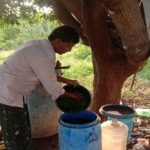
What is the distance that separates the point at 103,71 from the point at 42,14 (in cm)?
180

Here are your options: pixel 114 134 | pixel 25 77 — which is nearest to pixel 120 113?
pixel 114 134

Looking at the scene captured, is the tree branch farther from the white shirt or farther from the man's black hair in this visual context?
the white shirt

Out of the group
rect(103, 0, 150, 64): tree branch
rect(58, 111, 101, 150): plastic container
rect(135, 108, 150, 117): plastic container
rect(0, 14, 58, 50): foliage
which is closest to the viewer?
rect(103, 0, 150, 64): tree branch

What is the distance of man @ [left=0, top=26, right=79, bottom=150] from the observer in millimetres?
3766

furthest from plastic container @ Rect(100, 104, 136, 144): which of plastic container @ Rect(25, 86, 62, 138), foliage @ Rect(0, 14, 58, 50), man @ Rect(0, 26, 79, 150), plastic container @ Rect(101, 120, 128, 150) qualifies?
foliage @ Rect(0, 14, 58, 50)

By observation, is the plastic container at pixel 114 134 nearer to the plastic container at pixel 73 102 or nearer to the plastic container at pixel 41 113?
the plastic container at pixel 73 102

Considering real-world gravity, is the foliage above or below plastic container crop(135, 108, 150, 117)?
above

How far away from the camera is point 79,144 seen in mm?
3930

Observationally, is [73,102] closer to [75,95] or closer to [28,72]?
[75,95]

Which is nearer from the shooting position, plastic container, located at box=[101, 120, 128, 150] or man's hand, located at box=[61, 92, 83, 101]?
man's hand, located at box=[61, 92, 83, 101]

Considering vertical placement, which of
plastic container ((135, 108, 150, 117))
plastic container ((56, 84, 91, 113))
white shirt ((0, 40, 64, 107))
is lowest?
plastic container ((135, 108, 150, 117))

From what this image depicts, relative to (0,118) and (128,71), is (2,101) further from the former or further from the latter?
(128,71)

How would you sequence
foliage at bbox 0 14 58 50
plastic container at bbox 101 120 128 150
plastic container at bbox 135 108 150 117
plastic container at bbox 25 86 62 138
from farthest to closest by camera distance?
foliage at bbox 0 14 58 50 < plastic container at bbox 135 108 150 117 < plastic container at bbox 25 86 62 138 < plastic container at bbox 101 120 128 150

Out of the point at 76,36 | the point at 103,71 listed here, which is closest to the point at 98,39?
the point at 103,71
